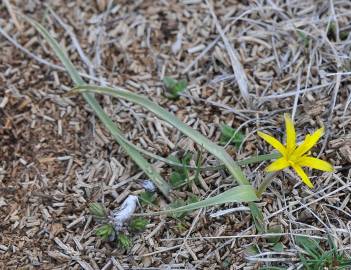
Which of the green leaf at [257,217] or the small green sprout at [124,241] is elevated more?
the small green sprout at [124,241]

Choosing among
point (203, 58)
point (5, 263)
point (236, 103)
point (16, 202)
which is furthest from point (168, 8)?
point (5, 263)

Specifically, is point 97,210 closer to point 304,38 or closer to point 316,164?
point 316,164

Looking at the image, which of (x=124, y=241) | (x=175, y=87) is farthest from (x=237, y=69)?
(x=124, y=241)

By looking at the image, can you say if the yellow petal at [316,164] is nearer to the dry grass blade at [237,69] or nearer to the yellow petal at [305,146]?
the yellow petal at [305,146]

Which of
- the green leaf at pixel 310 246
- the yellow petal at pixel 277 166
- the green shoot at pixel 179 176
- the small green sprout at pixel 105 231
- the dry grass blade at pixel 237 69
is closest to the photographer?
the yellow petal at pixel 277 166

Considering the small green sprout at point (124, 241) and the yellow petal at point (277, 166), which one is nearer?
the yellow petal at point (277, 166)

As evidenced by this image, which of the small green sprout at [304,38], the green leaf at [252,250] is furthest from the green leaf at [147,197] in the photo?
the small green sprout at [304,38]

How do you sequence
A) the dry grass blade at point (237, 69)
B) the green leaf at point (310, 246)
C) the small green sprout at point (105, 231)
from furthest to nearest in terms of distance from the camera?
the dry grass blade at point (237, 69) → the small green sprout at point (105, 231) → the green leaf at point (310, 246)

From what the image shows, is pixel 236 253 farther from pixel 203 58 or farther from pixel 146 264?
pixel 203 58
